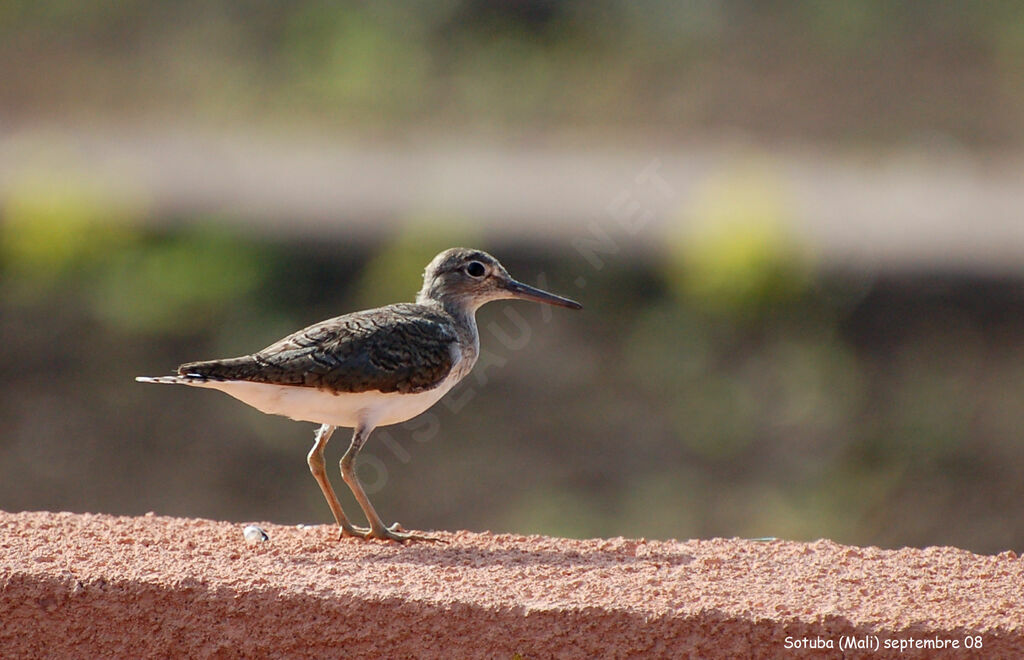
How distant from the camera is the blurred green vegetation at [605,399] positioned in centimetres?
1210

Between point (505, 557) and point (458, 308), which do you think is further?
point (458, 308)

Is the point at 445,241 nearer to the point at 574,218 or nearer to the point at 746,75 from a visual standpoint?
the point at 574,218

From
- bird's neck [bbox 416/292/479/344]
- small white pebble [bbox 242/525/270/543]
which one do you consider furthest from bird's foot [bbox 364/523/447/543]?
bird's neck [bbox 416/292/479/344]

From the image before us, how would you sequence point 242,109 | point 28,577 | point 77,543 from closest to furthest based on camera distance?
point 28,577 → point 77,543 → point 242,109

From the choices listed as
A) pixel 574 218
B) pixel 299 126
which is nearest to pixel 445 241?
pixel 574 218

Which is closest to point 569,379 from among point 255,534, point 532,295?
point 532,295

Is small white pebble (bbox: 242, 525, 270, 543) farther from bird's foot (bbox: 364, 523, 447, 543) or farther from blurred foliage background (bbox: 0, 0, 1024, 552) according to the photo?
blurred foliage background (bbox: 0, 0, 1024, 552)

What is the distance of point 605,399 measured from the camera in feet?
41.0

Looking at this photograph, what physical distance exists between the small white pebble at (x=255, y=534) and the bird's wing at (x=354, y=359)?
27.7 inches

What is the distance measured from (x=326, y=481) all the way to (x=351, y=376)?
2.18 ft

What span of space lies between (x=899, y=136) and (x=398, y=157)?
6750mm

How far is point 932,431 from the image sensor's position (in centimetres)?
1209

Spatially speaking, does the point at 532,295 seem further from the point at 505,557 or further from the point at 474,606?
the point at 474,606

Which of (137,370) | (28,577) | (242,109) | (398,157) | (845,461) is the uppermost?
(242,109)
